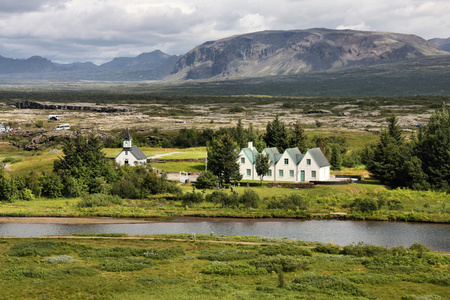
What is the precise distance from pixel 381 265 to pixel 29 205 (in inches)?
1667

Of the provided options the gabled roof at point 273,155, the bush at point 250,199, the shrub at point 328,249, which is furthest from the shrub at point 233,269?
the gabled roof at point 273,155

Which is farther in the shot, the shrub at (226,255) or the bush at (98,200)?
the bush at (98,200)

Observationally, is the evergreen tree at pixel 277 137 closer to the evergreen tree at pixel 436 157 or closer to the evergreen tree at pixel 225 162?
the evergreen tree at pixel 225 162

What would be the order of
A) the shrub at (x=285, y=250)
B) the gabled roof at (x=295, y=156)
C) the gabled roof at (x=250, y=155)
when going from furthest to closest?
the gabled roof at (x=250, y=155)
the gabled roof at (x=295, y=156)
the shrub at (x=285, y=250)

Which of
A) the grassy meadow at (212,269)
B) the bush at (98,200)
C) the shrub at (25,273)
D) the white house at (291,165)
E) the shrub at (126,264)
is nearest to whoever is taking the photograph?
the grassy meadow at (212,269)

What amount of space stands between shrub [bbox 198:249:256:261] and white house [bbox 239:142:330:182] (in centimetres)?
3431

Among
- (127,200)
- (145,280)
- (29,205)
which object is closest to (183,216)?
(127,200)

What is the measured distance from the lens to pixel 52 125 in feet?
543

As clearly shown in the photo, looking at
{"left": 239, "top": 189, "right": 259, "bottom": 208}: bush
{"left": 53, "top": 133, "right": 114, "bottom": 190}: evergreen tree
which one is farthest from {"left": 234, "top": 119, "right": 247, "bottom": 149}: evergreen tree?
{"left": 239, "top": 189, "right": 259, "bottom": 208}: bush

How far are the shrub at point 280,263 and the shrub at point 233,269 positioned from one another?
0.68 metres

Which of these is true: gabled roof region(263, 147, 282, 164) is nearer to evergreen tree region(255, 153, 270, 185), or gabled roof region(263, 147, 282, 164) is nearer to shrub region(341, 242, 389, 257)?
evergreen tree region(255, 153, 270, 185)

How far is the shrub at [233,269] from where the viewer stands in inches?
1232

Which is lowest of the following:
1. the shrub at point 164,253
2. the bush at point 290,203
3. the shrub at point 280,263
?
the bush at point 290,203

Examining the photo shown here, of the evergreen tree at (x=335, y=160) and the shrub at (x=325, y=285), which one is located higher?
the shrub at (x=325, y=285)
